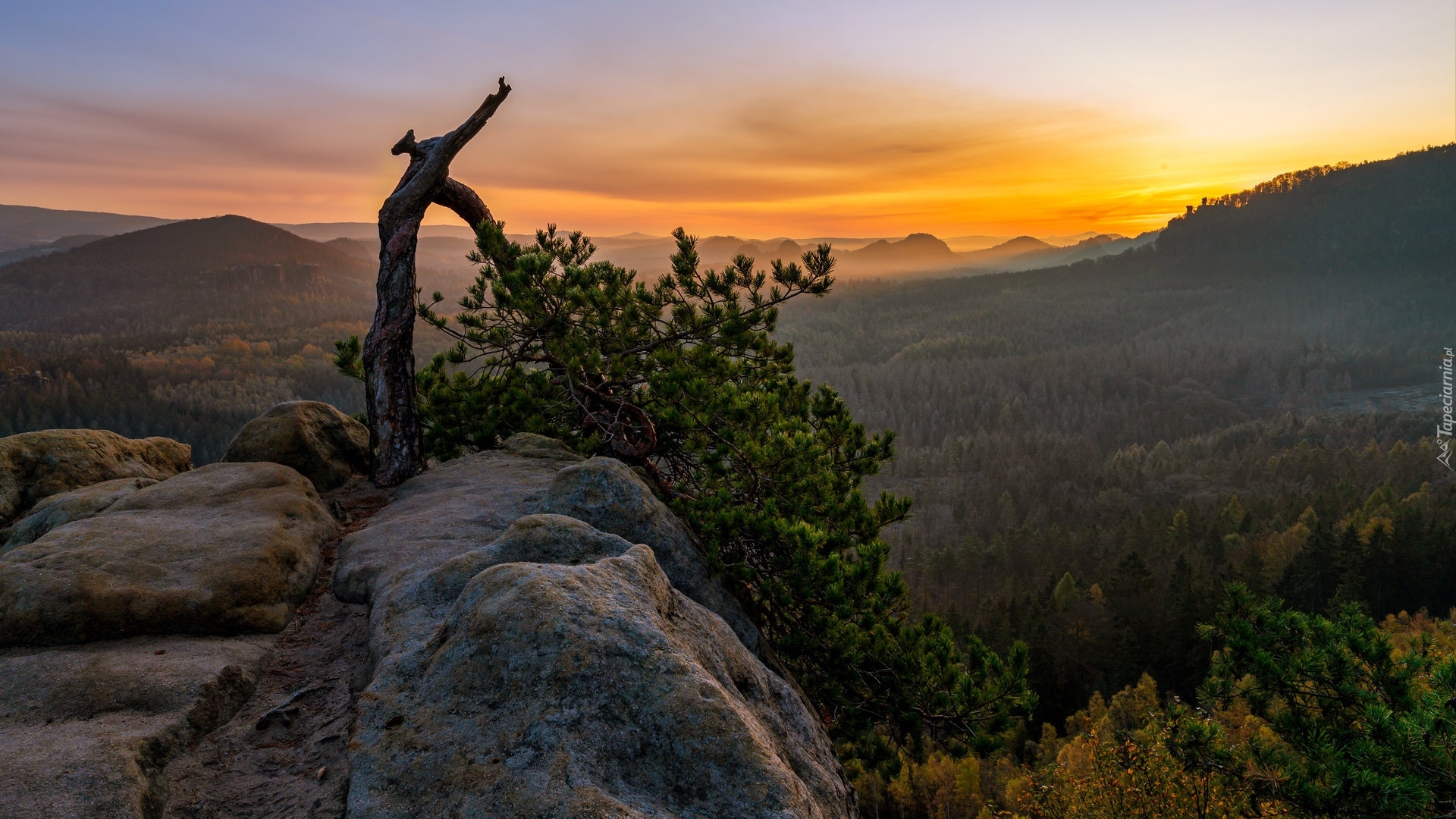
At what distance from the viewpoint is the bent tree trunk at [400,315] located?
39.5 ft

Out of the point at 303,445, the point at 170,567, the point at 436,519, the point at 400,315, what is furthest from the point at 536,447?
the point at 170,567

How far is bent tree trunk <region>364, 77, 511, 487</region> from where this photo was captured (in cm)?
1205

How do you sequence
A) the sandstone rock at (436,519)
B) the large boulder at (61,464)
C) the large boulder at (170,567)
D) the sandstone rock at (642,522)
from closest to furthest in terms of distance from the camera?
the large boulder at (170,567)
the sandstone rock at (436,519)
the sandstone rock at (642,522)
the large boulder at (61,464)

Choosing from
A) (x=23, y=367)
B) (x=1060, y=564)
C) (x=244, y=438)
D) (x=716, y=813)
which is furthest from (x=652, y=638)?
(x=23, y=367)

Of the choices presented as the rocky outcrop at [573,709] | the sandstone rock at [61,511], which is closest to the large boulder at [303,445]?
the sandstone rock at [61,511]

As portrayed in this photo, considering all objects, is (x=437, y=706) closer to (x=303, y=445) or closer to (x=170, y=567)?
(x=170, y=567)

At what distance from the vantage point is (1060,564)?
110 metres

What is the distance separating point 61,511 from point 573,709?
9211mm

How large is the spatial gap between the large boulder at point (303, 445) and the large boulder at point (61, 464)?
171cm

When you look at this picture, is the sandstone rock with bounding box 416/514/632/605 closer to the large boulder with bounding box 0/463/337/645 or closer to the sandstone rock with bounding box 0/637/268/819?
the sandstone rock with bounding box 0/637/268/819

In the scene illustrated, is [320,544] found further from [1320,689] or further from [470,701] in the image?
[1320,689]

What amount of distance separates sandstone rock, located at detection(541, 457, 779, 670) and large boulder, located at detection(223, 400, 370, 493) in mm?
5634

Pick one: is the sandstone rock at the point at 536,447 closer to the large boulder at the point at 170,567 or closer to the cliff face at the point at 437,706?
the large boulder at the point at 170,567

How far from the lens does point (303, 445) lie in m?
12.0
